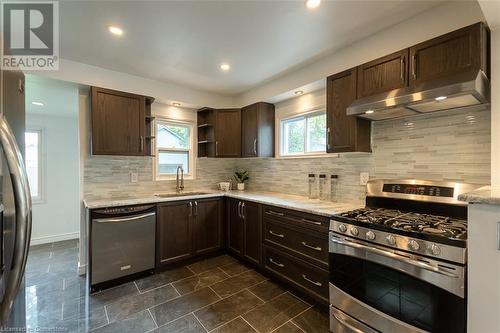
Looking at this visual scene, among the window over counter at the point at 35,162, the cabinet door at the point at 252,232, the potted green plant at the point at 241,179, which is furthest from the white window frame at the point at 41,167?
the cabinet door at the point at 252,232

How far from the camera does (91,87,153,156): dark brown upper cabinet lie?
268 cm

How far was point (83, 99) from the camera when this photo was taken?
285 centimetres

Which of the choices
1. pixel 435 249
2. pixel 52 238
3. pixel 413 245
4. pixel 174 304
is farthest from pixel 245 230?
pixel 52 238

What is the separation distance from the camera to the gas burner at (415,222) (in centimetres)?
137

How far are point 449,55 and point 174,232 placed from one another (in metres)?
3.20

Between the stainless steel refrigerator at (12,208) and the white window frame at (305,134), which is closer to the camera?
the stainless steel refrigerator at (12,208)

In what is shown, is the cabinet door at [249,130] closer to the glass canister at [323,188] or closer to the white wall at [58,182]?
the glass canister at [323,188]

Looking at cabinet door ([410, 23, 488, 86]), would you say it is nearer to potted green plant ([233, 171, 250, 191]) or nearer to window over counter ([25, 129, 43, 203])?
potted green plant ([233, 171, 250, 191])

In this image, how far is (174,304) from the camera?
2.19 m

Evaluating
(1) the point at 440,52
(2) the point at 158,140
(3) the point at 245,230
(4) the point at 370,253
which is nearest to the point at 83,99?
(2) the point at 158,140

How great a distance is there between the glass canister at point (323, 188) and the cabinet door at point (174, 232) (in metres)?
1.71

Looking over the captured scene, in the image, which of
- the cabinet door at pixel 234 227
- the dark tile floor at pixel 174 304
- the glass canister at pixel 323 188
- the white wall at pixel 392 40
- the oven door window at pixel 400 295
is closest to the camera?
the oven door window at pixel 400 295

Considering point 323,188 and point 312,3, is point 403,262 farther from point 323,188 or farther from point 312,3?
point 312,3

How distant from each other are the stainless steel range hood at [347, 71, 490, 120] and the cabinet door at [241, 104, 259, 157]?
5.39ft
